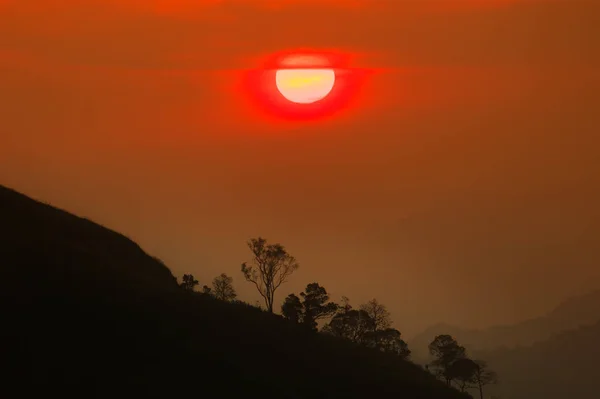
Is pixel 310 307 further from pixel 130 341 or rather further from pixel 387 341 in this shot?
pixel 130 341

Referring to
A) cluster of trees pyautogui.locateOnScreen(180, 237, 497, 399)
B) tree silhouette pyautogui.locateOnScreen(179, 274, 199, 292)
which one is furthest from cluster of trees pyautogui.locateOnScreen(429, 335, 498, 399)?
tree silhouette pyautogui.locateOnScreen(179, 274, 199, 292)

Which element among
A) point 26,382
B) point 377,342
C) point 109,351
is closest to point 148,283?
point 109,351

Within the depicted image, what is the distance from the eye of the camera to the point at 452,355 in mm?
179125

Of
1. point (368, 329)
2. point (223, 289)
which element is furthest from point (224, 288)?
point (368, 329)

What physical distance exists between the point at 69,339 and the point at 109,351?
16.5 feet

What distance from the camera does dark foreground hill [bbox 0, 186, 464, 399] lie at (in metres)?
88.4

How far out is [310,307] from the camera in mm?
146500

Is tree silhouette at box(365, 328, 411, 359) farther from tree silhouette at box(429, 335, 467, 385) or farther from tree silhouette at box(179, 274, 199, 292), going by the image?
tree silhouette at box(179, 274, 199, 292)

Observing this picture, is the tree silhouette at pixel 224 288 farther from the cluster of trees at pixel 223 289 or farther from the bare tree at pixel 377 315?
the bare tree at pixel 377 315

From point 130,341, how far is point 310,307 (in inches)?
2142

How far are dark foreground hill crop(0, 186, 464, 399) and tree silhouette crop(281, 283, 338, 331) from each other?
1223cm

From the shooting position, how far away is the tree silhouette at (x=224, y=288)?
17950cm

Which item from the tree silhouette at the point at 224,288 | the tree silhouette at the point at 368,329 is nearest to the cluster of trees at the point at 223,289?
the tree silhouette at the point at 224,288

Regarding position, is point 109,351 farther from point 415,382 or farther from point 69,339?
point 415,382
